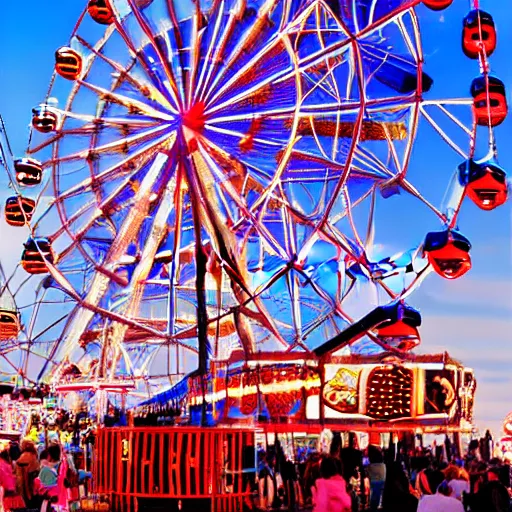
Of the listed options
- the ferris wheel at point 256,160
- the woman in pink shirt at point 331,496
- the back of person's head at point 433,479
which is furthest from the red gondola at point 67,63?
the woman in pink shirt at point 331,496

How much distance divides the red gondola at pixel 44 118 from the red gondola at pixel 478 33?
9.58 m

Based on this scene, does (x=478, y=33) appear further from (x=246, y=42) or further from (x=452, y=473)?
(x=452, y=473)

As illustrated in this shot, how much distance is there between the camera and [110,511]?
15953 millimetres

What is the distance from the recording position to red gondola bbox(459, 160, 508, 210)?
54.9 ft

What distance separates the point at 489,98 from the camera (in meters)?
17.7

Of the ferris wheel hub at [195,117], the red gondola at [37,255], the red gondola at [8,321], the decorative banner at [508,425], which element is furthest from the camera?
the red gondola at [8,321]

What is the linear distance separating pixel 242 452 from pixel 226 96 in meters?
7.65

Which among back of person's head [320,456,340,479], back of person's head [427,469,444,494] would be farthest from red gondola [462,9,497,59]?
back of person's head [320,456,340,479]

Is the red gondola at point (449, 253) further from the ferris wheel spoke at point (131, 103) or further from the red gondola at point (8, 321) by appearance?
the red gondola at point (8, 321)

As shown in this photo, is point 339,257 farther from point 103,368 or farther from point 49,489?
point 49,489

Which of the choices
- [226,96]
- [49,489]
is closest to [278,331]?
[226,96]

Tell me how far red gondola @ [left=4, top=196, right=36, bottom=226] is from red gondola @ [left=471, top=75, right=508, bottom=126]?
11194 millimetres

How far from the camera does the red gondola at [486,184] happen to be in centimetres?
1673

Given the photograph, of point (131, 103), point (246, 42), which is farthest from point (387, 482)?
point (131, 103)
